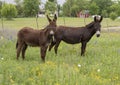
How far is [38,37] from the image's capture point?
9.72m

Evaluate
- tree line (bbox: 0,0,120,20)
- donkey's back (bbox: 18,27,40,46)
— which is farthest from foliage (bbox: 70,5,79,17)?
donkey's back (bbox: 18,27,40,46)

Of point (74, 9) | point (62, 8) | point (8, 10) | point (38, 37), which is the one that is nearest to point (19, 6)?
point (62, 8)

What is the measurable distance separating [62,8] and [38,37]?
72.6 metres

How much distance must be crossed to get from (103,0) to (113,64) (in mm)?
65552

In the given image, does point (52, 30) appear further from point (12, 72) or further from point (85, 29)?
point (85, 29)

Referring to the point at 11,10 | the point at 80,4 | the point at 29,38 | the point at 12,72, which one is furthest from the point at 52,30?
the point at 80,4

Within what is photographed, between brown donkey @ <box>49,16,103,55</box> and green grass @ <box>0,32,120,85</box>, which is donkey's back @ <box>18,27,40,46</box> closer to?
green grass @ <box>0,32,120,85</box>

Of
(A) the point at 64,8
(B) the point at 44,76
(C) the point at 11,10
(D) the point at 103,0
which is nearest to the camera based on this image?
(B) the point at 44,76

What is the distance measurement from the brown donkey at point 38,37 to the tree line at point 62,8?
2952 cm

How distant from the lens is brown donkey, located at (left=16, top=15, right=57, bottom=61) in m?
9.24

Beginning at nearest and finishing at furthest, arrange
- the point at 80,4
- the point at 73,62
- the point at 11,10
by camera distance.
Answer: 1. the point at 73,62
2. the point at 11,10
3. the point at 80,4

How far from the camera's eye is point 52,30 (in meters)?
9.20

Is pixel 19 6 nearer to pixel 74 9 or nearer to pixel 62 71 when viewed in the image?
pixel 74 9

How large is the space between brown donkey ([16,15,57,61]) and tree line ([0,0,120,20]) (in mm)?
29521
